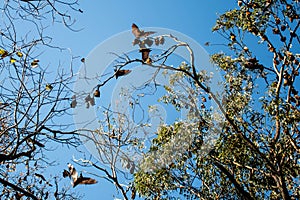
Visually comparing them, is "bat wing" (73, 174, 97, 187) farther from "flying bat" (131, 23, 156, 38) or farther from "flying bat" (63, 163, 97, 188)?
"flying bat" (131, 23, 156, 38)

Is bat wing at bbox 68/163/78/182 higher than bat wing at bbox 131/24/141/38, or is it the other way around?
bat wing at bbox 131/24/141/38

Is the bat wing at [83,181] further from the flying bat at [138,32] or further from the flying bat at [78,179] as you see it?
the flying bat at [138,32]

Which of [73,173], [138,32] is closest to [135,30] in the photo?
[138,32]

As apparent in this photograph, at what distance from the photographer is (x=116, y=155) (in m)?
3.62

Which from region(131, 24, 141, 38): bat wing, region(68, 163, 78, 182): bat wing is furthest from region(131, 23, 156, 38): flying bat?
region(68, 163, 78, 182): bat wing

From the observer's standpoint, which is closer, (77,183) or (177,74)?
(77,183)

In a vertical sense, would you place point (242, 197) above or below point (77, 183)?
above

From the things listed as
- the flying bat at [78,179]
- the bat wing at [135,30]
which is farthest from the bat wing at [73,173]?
the bat wing at [135,30]

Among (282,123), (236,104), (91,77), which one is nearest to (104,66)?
(91,77)

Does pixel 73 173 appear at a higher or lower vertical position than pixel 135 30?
lower

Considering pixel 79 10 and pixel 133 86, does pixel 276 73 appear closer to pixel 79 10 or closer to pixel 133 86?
pixel 133 86

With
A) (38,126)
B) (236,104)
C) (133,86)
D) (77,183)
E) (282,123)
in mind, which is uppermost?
(236,104)

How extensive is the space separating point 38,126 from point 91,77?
73 cm

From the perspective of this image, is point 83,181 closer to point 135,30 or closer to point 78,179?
point 78,179
